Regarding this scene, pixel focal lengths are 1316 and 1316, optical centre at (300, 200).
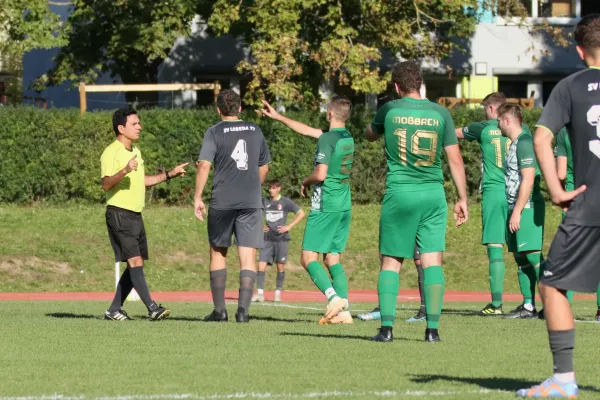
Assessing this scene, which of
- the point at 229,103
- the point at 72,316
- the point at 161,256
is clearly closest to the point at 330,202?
the point at 229,103

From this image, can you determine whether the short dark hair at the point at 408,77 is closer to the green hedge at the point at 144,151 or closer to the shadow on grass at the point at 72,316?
the shadow on grass at the point at 72,316

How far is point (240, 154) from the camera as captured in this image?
41.7 feet

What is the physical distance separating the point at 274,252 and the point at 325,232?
8.17 m

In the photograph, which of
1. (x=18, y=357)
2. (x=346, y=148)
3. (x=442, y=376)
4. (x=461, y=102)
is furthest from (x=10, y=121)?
(x=442, y=376)

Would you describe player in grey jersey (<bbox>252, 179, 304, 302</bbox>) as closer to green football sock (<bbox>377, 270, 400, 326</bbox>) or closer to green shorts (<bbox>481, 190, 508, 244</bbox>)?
green shorts (<bbox>481, 190, 508, 244</bbox>)

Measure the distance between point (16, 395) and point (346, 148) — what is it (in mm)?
6000

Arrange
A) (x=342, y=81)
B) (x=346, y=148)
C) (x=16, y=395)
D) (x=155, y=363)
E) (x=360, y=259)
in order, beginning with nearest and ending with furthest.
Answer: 1. (x=16, y=395)
2. (x=155, y=363)
3. (x=346, y=148)
4. (x=360, y=259)
5. (x=342, y=81)

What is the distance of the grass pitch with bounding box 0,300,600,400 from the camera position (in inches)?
291

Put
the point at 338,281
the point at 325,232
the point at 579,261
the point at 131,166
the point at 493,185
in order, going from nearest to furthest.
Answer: the point at 579,261, the point at 131,166, the point at 325,232, the point at 338,281, the point at 493,185

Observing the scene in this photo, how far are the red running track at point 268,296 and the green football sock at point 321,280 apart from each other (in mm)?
7001

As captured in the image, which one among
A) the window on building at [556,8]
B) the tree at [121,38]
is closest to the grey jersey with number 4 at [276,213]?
the tree at [121,38]

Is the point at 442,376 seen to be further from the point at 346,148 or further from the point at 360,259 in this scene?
the point at 360,259

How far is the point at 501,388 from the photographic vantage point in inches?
295

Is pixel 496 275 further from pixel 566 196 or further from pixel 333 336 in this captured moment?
pixel 566 196
